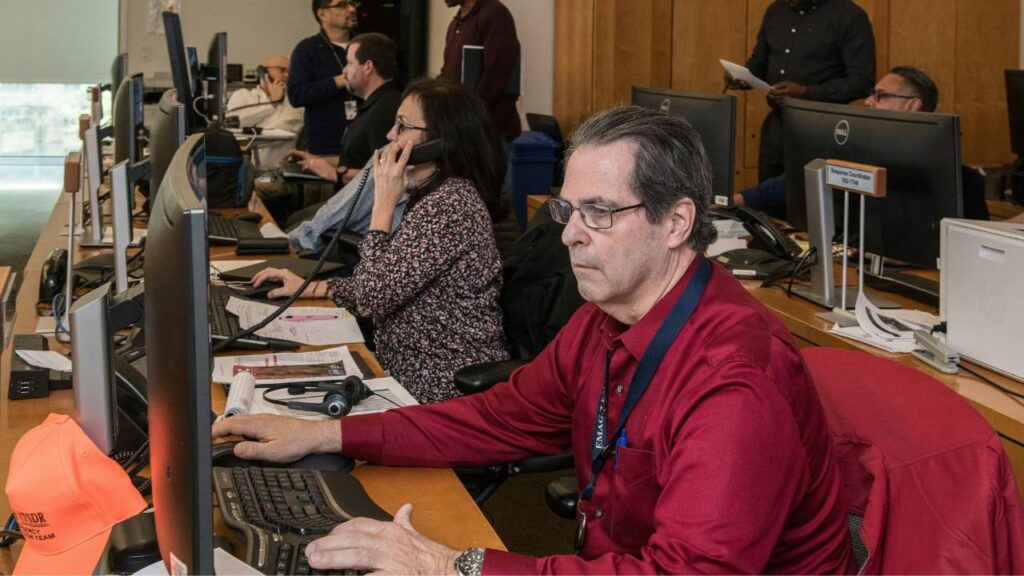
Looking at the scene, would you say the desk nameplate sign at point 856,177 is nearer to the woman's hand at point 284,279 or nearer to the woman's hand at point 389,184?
the woman's hand at point 389,184

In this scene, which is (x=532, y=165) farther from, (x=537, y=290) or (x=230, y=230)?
(x=537, y=290)

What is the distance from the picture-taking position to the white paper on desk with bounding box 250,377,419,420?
1982 mm

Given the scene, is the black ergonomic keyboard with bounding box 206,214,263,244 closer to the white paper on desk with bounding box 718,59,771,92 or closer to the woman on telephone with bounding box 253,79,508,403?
the woman on telephone with bounding box 253,79,508,403

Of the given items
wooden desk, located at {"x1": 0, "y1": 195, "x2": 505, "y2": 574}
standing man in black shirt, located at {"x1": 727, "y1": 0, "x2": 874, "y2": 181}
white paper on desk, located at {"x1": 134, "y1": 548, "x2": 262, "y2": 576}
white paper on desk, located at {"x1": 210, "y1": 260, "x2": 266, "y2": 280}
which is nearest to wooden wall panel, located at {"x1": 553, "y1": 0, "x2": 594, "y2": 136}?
standing man in black shirt, located at {"x1": 727, "y1": 0, "x2": 874, "y2": 181}

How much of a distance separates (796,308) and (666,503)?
1.70 metres

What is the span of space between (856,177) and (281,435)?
1503mm

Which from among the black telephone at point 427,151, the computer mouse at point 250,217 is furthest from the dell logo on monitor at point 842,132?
the computer mouse at point 250,217

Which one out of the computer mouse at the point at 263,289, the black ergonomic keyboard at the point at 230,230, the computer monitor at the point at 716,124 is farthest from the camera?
the black ergonomic keyboard at the point at 230,230

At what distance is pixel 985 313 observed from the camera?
2232mm

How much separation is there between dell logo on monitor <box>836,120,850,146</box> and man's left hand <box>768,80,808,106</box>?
95.2 inches

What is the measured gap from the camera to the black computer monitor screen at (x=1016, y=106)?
5227 mm

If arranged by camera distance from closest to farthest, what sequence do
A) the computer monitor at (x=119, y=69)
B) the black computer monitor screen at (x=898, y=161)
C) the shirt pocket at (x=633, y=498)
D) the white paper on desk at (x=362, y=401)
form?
the shirt pocket at (x=633, y=498), the white paper on desk at (x=362, y=401), the black computer monitor screen at (x=898, y=161), the computer monitor at (x=119, y=69)

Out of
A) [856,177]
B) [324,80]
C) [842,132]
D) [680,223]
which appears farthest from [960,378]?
[324,80]

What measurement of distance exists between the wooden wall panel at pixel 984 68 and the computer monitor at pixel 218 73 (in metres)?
4.10
